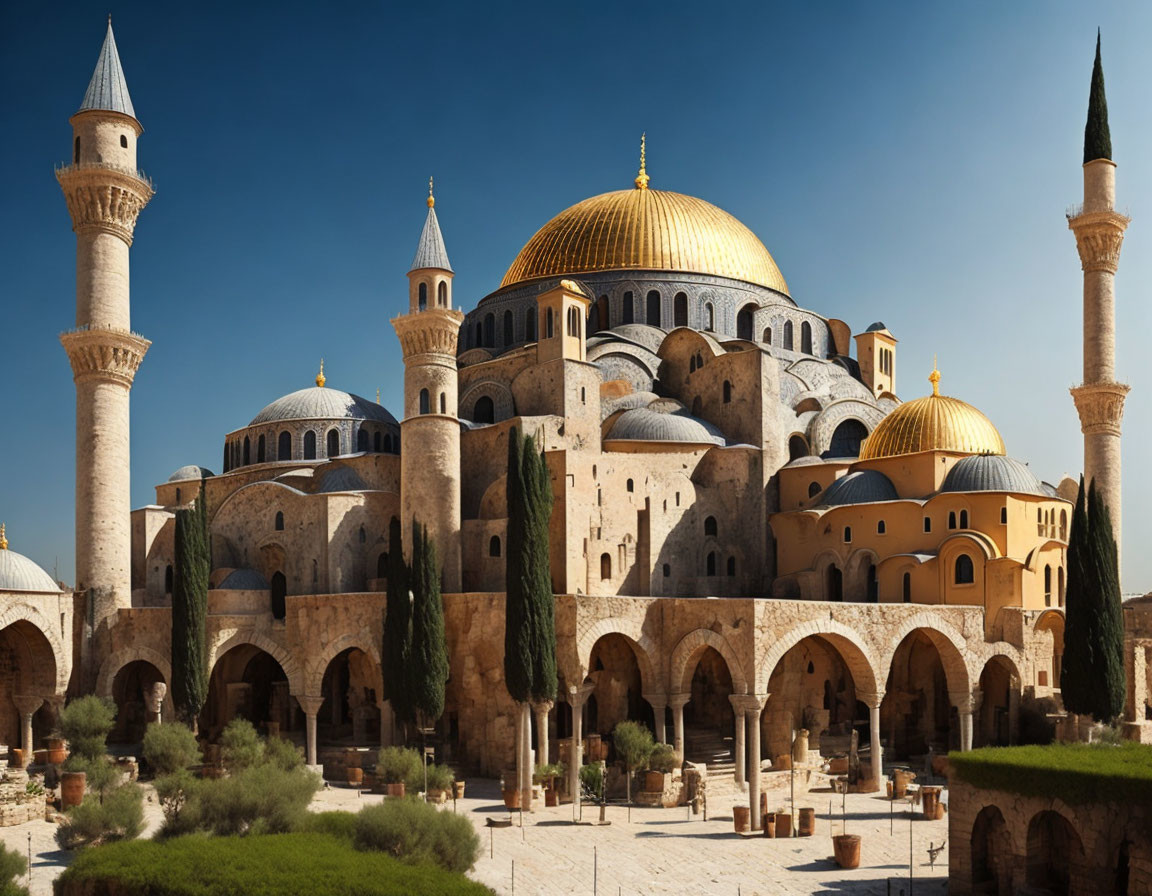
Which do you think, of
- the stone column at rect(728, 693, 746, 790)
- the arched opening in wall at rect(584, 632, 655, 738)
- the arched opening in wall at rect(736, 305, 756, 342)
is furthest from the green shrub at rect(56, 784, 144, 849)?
the arched opening in wall at rect(736, 305, 756, 342)

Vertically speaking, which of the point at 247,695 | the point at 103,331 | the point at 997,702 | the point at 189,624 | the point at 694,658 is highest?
the point at 103,331

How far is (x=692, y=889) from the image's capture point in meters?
15.9

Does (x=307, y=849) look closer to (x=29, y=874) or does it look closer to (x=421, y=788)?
(x=29, y=874)

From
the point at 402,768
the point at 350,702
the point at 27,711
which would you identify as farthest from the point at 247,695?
the point at 402,768

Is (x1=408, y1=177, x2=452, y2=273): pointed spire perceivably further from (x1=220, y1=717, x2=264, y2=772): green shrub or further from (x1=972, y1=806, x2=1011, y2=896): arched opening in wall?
(x1=972, y1=806, x2=1011, y2=896): arched opening in wall

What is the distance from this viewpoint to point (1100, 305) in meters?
29.5

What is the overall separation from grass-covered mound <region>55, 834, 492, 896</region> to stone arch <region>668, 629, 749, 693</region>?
9.07 meters

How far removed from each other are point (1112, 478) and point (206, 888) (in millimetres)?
23623

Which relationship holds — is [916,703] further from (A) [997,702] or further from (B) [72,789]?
(B) [72,789]

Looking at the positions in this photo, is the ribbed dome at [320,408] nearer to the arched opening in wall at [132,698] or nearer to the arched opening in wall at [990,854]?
the arched opening in wall at [132,698]

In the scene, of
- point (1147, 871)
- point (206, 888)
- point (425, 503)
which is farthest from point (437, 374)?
point (1147, 871)

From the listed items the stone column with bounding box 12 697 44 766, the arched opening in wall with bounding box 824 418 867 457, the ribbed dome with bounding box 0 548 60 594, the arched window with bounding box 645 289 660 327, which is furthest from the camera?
the arched window with bounding box 645 289 660 327

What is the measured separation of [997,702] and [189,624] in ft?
55.3

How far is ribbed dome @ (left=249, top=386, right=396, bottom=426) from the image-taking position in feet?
104
